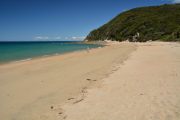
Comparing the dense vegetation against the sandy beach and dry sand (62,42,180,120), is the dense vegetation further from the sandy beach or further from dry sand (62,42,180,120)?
dry sand (62,42,180,120)

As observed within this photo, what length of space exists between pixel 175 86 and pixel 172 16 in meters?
92.0

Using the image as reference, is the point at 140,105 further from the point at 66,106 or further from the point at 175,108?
the point at 66,106

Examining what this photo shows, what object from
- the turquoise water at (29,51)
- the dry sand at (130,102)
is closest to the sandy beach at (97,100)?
the dry sand at (130,102)

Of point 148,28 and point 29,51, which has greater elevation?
point 148,28

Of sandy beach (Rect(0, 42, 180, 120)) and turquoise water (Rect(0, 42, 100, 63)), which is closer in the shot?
sandy beach (Rect(0, 42, 180, 120))

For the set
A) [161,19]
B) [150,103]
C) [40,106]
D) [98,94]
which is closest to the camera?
[150,103]

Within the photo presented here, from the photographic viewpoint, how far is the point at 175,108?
5.58m

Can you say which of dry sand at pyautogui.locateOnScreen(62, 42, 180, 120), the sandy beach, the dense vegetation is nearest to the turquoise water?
the sandy beach

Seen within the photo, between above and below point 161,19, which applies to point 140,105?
below

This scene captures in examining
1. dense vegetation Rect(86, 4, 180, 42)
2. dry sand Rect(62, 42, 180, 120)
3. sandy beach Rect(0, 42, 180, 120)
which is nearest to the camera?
dry sand Rect(62, 42, 180, 120)

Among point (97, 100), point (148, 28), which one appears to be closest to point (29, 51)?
point (97, 100)

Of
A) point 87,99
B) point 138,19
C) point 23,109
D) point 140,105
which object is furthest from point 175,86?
point 138,19

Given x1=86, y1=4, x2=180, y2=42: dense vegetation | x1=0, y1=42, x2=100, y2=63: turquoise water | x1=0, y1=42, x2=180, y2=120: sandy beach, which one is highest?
x1=86, y1=4, x2=180, y2=42: dense vegetation

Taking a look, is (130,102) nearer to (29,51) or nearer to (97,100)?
(97,100)
